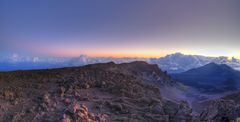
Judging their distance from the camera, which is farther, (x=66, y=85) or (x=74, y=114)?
(x=66, y=85)

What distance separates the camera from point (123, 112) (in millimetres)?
52844

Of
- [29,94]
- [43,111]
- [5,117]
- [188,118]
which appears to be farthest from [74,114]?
[188,118]

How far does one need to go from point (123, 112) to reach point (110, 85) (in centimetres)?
2194

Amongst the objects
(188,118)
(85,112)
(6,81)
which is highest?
(6,81)

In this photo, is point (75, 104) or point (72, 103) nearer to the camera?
point (75, 104)

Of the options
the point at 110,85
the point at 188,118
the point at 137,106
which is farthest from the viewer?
the point at 110,85

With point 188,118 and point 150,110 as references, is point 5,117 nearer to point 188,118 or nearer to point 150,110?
point 150,110

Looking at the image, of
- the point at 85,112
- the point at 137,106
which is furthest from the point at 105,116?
the point at 137,106

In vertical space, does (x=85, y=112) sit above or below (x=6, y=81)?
below

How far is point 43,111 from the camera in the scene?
151ft

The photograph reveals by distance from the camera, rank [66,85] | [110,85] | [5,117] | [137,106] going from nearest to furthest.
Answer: [5,117], [137,106], [66,85], [110,85]

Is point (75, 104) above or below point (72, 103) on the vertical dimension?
above

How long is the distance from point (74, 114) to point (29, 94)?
14.5 metres

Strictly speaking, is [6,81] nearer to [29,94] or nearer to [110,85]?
[29,94]
